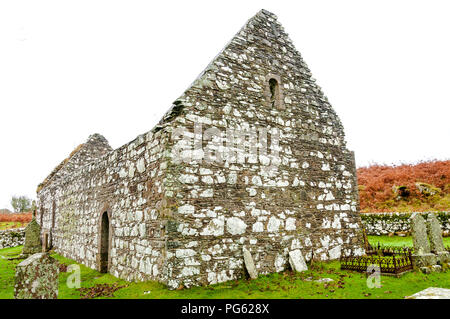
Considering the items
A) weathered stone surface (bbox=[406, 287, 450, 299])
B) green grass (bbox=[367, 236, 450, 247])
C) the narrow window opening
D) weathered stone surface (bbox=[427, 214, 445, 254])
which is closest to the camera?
weathered stone surface (bbox=[406, 287, 450, 299])

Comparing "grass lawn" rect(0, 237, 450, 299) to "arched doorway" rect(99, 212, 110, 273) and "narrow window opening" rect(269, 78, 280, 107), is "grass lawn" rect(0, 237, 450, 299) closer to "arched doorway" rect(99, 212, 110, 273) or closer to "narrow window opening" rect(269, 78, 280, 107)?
"arched doorway" rect(99, 212, 110, 273)

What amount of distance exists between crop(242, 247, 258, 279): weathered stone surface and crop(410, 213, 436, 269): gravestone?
431 centimetres

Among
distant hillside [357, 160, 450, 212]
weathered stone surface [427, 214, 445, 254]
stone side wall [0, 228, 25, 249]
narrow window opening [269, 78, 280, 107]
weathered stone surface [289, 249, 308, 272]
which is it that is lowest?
stone side wall [0, 228, 25, 249]

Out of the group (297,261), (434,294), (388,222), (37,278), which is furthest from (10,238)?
(434,294)

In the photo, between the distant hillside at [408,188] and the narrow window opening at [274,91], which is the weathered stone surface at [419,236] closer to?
the narrow window opening at [274,91]

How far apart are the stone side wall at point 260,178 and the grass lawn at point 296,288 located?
0.36m

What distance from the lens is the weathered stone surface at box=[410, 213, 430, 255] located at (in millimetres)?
8305

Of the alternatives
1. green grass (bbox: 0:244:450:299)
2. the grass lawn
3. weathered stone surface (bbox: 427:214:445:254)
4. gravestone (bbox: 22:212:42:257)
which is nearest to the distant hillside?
weathered stone surface (bbox: 427:214:445:254)

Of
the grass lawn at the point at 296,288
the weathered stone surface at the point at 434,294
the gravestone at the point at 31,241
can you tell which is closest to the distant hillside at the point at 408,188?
the grass lawn at the point at 296,288

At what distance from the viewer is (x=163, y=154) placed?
7.10 metres
